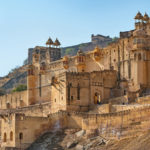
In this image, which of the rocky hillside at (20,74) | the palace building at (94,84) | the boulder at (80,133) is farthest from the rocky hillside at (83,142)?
the rocky hillside at (20,74)

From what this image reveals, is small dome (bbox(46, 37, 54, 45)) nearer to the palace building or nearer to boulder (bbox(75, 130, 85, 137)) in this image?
the palace building

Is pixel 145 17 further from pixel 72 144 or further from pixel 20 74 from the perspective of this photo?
pixel 20 74

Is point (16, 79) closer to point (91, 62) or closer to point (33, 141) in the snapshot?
point (91, 62)

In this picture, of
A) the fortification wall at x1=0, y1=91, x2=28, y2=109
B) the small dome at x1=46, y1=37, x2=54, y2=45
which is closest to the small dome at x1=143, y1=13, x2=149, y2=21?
the small dome at x1=46, y1=37, x2=54, y2=45

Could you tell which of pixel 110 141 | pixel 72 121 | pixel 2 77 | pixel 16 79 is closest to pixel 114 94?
pixel 72 121

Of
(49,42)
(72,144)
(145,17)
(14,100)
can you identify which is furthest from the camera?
(49,42)

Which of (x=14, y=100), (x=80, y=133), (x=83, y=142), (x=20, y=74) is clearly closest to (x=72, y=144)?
(x=83, y=142)

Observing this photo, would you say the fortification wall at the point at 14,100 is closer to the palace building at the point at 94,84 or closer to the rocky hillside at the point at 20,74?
the palace building at the point at 94,84

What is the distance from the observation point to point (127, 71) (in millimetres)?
61688

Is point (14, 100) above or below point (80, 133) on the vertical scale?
above

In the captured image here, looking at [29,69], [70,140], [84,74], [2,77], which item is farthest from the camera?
[2,77]

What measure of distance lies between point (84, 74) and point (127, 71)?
5.97 metres

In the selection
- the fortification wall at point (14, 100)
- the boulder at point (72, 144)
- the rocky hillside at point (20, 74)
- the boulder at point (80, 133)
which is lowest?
the boulder at point (72, 144)

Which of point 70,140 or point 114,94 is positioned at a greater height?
point 114,94
